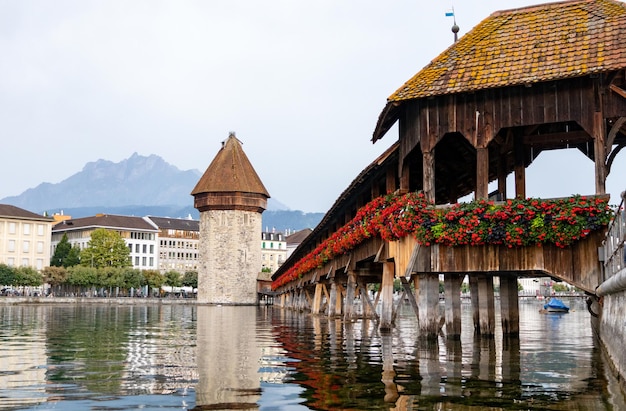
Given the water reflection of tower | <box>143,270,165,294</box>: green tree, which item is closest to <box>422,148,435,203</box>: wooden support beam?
the water reflection of tower

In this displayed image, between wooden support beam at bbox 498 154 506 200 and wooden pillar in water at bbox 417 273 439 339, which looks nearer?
wooden pillar in water at bbox 417 273 439 339

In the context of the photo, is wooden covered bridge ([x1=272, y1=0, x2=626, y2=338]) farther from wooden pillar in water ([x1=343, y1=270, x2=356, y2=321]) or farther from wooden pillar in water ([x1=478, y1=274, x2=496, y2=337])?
wooden pillar in water ([x1=343, y1=270, x2=356, y2=321])

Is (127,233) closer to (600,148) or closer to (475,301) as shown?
(475,301)

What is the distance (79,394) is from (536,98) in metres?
10.1

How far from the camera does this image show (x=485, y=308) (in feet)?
59.6

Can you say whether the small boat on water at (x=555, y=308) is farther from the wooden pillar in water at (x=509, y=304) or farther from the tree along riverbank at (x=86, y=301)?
the tree along riverbank at (x=86, y=301)

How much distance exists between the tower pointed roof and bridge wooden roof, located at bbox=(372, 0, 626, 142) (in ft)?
197

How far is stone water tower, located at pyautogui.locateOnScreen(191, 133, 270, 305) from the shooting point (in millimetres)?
76562

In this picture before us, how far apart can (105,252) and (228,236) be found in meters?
29.1

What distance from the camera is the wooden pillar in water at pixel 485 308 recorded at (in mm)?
17906

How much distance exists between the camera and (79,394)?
780 cm

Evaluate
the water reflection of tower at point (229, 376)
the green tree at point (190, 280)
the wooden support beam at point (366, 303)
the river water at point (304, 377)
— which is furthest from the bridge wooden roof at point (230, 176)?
the water reflection of tower at point (229, 376)

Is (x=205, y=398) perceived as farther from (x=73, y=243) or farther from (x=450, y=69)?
(x=73, y=243)

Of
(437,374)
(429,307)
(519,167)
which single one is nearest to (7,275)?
(519,167)
